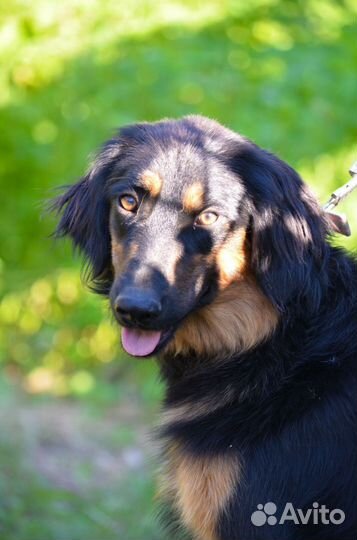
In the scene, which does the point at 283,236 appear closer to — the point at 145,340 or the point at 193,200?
the point at 193,200

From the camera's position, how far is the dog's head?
3676 millimetres

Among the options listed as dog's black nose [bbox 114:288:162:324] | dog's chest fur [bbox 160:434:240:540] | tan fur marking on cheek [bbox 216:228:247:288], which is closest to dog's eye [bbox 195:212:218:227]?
tan fur marking on cheek [bbox 216:228:247:288]

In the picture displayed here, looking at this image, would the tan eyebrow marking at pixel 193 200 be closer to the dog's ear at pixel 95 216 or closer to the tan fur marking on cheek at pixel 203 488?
the dog's ear at pixel 95 216

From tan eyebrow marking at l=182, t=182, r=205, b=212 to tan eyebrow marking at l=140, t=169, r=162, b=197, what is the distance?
0.12 m

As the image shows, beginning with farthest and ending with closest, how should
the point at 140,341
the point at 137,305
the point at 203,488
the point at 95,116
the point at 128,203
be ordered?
the point at 95,116
the point at 128,203
the point at 140,341
the point at 203,488
the point at 137,305

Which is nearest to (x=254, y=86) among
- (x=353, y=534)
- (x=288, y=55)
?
(x=288, y=55)

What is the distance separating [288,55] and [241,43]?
480mm

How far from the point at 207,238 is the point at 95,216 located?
611 millimetres

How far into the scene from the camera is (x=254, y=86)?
816 cm

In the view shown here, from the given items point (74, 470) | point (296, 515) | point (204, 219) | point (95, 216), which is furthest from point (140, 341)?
point (74, 470)

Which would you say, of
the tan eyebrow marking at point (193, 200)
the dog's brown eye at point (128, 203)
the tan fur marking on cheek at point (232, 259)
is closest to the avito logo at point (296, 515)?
the tan fur marking on cheek at point (232, 259)

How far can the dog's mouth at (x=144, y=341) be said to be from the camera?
3723 mm

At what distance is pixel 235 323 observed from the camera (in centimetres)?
392

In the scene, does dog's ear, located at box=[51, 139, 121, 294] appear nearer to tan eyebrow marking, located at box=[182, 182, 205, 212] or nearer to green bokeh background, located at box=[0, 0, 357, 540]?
tan eyebrow marking, located at box=[182, 182, 205, 212]
